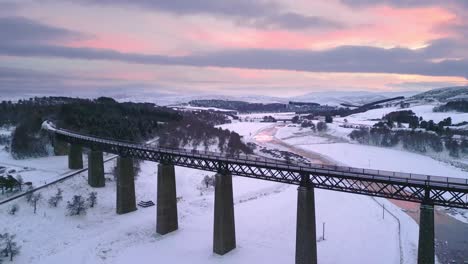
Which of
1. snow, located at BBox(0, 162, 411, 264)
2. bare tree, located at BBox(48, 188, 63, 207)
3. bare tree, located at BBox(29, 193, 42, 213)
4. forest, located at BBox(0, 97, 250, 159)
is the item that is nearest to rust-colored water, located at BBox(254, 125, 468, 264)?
snow, located at BBox(0, 162, 411, 264)

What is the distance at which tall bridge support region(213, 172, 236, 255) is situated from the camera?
36.7 meters

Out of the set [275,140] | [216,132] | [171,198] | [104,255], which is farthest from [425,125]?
[104,255]

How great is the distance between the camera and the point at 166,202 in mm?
42625

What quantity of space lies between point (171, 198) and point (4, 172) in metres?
33.7

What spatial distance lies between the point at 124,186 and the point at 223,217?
59.1 ft

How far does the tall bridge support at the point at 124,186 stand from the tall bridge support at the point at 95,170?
32.0 ft

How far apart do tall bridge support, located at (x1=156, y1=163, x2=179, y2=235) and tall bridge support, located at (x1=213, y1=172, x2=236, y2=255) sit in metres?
7.85

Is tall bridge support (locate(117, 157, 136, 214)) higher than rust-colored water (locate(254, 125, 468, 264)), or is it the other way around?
tall bridge support (locate(117, 157, 136, 214))

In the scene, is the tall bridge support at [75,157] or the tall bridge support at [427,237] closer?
the tall bridge support at [427,237]

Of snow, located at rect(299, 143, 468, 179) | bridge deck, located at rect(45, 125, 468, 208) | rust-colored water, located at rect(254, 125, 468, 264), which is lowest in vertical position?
rust-colored water, located at rect(254, 125, 468, 264)

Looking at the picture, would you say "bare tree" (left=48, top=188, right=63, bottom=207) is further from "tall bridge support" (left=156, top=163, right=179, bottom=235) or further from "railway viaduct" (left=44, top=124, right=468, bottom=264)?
"tall bridge support" (left=156, top=163, right=179, bottom=235)

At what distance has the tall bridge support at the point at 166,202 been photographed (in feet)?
139

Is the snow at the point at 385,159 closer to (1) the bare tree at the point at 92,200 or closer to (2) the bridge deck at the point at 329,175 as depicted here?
(2) the bridge deck at the point at 329,175

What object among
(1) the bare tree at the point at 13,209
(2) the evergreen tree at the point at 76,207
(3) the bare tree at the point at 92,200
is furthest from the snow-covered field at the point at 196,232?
(3) the bare tree at the point at 92,200
